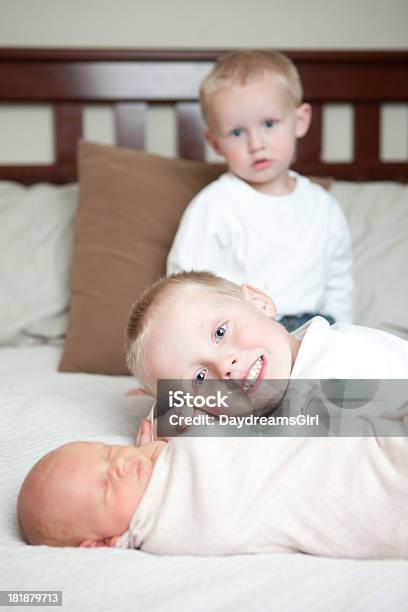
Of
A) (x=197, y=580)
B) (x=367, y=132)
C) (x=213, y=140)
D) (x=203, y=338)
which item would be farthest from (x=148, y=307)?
(x=367, y=132)

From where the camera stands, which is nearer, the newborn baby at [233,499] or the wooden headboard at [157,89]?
the newborn baby at [233,499]

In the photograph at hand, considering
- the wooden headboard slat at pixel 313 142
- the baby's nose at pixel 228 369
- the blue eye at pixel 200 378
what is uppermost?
the wooden headboard slat at pixel 313 142

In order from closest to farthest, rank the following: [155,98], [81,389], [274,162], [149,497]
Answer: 1. [149,497]
2. [81,389]
3. [274,162]
4. [155,98]

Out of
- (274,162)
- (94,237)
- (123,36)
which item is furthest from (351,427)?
(123,36)

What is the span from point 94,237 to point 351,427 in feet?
3.26

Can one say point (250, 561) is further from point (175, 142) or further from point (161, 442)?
point (175, 142)

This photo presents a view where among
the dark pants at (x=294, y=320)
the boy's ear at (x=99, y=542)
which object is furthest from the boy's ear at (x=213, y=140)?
the boy's ear at (x=99, y=542)

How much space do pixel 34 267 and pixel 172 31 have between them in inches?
34.4

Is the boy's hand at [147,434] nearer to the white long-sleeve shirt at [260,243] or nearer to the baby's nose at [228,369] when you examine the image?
the baby's nose at [228,369]

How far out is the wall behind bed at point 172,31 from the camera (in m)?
2.21

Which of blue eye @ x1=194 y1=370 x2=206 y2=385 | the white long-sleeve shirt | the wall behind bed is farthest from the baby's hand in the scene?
the wall behind bed

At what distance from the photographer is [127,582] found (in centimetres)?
69

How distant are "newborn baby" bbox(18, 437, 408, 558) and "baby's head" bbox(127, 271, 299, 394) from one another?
174 mm

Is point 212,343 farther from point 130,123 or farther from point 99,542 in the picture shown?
point 130,123
